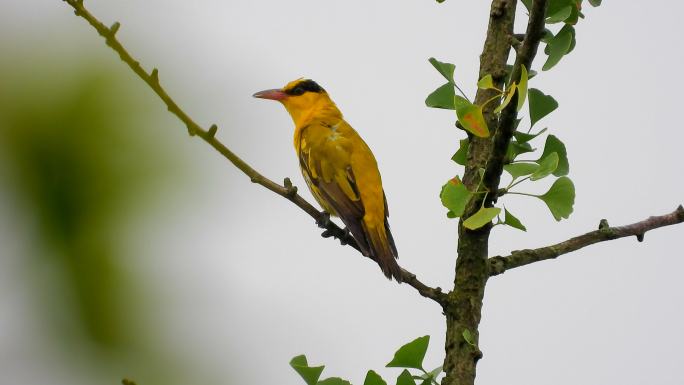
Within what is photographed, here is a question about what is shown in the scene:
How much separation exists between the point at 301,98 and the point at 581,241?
3.65 meters

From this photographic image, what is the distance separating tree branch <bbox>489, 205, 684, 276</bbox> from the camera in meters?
2.31

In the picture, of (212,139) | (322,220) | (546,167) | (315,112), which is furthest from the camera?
(315,112)

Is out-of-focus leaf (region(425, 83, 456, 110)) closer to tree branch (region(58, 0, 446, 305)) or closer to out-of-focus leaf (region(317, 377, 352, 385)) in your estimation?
tree branch (region(58, 0, 446, 305))

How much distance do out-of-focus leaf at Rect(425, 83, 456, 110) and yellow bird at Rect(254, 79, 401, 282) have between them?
87 cm

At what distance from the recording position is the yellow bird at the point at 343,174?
12.9ft

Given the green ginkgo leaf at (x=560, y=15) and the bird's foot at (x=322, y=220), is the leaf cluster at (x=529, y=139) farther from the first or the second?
the bird's foot at (x=322, y=220)

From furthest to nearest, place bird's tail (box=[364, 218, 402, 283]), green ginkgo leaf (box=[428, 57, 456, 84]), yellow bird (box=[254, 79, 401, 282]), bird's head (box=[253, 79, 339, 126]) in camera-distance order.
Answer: bird's head (box=[253, 79, 339, 126]) < yellow bird (box=[254, 79, 401, 282]) < bird's tail (box=[364, 218, 402, 283]) < green ginkgo leaf (box=[428, 57, 456, 84])

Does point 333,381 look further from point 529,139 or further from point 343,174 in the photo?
point 343,174

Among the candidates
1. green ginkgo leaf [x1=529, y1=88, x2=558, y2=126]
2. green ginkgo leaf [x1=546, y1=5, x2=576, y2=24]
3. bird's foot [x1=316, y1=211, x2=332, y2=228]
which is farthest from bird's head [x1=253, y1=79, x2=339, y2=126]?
green ginkgo leaf [x1=546, y1=5, x2=576, y2=24]

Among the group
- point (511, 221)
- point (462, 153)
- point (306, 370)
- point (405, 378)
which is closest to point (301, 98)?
point (462, 153)

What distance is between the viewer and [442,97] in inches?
96.0

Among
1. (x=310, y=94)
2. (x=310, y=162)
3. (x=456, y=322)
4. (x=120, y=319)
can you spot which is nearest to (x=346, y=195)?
(x=310, y=162)

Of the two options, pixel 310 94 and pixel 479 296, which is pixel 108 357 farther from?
pixel 310 94

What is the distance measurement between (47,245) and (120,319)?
8 cm
